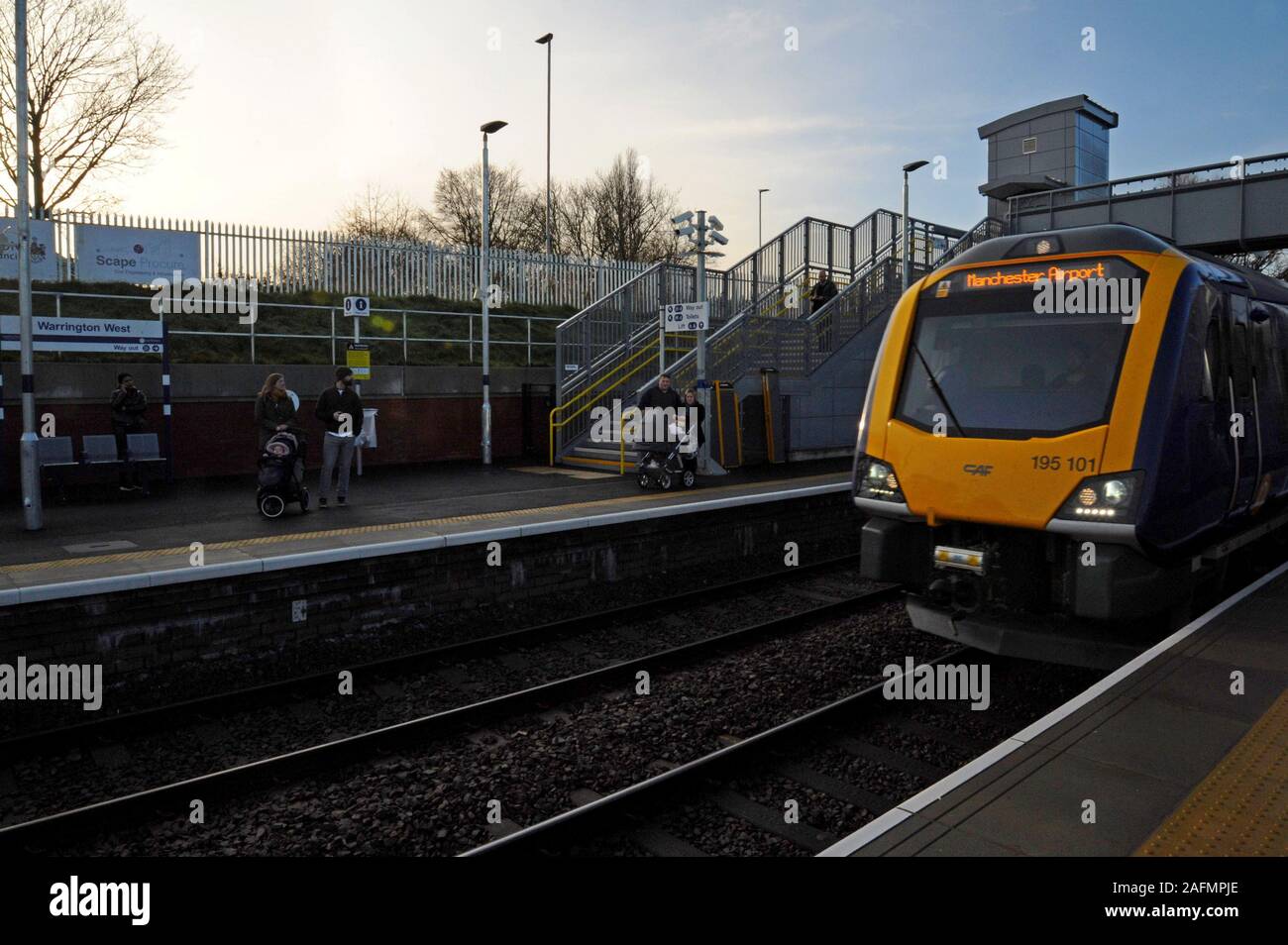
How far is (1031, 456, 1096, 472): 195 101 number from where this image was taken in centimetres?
633

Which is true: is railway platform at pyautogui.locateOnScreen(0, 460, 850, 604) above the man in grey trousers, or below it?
below

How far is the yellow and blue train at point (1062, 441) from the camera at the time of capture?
20.6 feet

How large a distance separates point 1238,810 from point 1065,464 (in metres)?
2.78

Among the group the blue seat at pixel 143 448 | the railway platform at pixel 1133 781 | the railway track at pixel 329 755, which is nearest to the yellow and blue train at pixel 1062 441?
the railway platform at pixel 1133 781

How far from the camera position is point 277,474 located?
37.4 feet

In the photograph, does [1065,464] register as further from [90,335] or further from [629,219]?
[629,219]

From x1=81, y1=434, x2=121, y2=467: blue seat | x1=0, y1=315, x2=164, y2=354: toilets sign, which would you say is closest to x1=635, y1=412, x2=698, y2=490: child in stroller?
x1=0, y1=315, x2=164, y2=354: toilets sign

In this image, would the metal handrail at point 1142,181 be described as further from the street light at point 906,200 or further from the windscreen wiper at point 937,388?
the windscreen wiper at point 937,388

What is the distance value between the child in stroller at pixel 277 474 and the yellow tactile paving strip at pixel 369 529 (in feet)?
4.16

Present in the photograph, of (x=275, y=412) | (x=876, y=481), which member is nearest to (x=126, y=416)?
(x=275, y=412)

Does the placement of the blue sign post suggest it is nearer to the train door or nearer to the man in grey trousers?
the man in grey trousers

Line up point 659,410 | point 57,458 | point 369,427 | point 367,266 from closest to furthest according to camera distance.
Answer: point 57,458
point 659,410
point 369,427
point 367,266

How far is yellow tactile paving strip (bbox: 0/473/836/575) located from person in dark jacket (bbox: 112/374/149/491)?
5.20 meters

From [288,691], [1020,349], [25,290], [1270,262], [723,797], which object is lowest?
[723,797]
